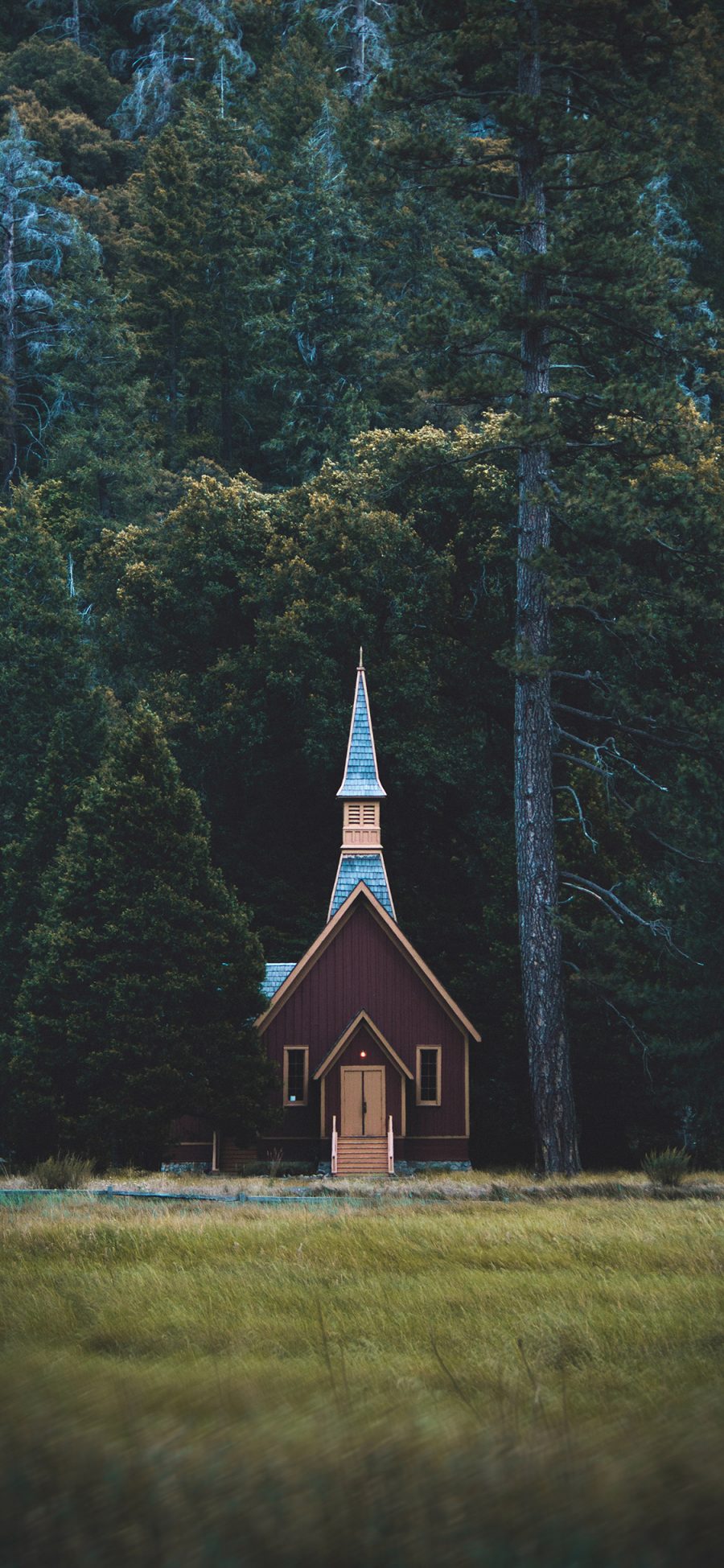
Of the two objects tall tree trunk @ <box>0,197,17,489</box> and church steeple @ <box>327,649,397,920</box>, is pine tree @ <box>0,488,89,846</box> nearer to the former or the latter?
church steeple @ <box>327,649,397,920</box>

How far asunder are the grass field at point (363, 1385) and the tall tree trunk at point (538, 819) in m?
10.9

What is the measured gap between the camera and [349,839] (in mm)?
38562

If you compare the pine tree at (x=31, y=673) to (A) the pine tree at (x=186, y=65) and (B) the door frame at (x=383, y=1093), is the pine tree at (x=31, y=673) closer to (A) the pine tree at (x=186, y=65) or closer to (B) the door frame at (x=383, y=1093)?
(B) the door frame at (x=383, y=1093)

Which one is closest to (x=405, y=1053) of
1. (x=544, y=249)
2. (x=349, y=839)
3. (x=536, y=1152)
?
(x=349, y=839)

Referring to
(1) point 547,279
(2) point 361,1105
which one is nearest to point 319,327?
(1) point 547,279

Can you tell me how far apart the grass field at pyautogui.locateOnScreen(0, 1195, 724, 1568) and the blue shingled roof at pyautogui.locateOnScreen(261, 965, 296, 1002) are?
1924cm

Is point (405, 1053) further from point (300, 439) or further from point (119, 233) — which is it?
point (119, 233)

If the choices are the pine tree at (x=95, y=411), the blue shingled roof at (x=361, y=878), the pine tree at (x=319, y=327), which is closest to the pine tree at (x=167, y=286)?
Answer: the pine tree at (x=95, y=411)

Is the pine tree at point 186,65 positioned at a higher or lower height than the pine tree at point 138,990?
higher

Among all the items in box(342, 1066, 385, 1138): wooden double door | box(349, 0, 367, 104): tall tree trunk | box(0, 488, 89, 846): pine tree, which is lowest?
box(342, 1066, 385, 1138): wooden double door

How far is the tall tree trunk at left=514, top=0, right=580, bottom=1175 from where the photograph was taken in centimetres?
2894

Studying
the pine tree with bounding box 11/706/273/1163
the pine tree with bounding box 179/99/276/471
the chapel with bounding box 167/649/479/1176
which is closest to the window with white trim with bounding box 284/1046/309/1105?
the chapel with bounding box 167/649/479/1176

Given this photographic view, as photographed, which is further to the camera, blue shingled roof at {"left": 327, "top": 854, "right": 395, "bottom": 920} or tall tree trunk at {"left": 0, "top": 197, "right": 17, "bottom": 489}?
tall tree trunk at {"left": 0, "top": 197, "right": 17, "bottom": 489}

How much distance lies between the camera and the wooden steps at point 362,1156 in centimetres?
3600
